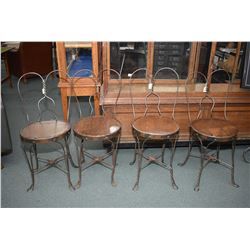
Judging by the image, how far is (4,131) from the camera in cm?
249

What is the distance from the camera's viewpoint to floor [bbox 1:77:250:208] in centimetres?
214

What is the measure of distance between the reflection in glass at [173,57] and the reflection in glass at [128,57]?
0.13m

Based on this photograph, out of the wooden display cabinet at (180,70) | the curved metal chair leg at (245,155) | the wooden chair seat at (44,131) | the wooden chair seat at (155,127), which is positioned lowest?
the curved metal chair leg at (245,155)

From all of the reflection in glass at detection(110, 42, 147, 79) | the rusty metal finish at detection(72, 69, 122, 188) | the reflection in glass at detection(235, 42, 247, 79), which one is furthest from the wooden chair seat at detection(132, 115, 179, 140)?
the reflection in glass at detection(235, 42, 247, 79)

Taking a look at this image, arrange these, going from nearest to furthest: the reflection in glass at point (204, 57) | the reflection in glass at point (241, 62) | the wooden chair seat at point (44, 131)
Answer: the wooden chair seat at point (44, 131), the reflection in glass at point (241, 62), the reflection in glass at point (204, 57)

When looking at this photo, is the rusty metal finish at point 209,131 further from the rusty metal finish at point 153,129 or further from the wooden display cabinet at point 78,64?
the wooden display cabinet at point 78,64

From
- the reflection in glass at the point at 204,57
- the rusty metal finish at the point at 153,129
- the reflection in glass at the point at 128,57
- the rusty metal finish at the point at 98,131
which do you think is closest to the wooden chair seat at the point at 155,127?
the rusty metal finish at the point at 153,129

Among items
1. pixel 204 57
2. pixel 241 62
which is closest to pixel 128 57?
pixel 204 57

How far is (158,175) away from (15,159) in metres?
1.40

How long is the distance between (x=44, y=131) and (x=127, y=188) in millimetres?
831

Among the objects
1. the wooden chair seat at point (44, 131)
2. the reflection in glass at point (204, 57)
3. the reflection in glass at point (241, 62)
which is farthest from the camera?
the reflection in glass at point (204, 57)

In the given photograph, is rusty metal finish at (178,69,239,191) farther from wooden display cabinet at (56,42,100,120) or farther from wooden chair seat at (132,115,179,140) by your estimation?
wooden display cabinet at (56,42,100,120)

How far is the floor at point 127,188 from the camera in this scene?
2.14 m

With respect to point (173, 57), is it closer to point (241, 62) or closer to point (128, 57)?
point (128, 57)
